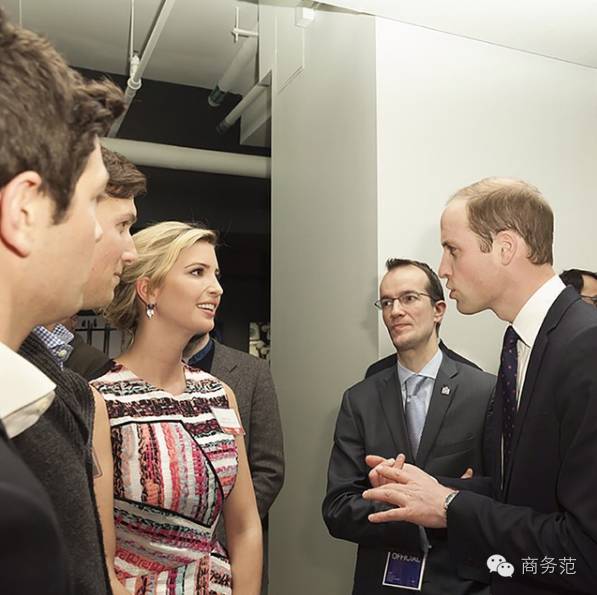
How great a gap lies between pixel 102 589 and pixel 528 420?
0.99m

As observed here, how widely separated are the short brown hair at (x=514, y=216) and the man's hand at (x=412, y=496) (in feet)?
2.11

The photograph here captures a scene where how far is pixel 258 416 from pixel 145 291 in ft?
3.19

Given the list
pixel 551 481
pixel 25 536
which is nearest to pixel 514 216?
pixel 551 481

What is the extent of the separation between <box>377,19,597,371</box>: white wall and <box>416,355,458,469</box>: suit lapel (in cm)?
46

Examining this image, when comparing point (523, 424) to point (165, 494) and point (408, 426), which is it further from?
point (408, 426)

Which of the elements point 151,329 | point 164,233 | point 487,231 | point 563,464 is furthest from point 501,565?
Answer: point 164,233

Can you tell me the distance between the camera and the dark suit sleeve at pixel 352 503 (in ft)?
7.27

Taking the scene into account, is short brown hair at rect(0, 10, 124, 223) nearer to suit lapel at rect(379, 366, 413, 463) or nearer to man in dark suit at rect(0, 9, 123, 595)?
man in dark suit at rect(0, 9, 123, 595)

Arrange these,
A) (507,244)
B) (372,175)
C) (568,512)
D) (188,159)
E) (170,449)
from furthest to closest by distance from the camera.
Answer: (188,159) < (372,175) < (507,244) < (170,449) < (568,512)

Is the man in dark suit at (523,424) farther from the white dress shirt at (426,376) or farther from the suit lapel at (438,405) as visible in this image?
Answer: the white dress shirt at (426,376)

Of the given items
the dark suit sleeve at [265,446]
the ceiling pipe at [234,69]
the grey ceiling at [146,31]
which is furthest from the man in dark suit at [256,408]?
the grey ceiling at [146,31]

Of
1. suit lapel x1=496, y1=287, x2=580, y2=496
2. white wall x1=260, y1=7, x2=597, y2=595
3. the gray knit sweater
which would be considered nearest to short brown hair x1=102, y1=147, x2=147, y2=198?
the gray knit sweater

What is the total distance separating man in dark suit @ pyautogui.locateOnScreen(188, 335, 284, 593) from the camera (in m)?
2.70

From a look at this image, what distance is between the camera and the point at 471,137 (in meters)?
3.24
